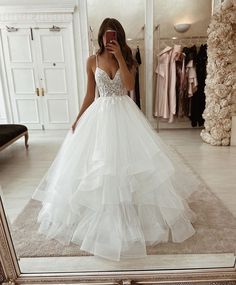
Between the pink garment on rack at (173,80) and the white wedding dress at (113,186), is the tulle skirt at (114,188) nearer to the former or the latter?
the white wedding dress at (113,186)

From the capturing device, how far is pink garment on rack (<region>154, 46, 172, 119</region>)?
4.65 feet

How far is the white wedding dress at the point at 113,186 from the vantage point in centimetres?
133

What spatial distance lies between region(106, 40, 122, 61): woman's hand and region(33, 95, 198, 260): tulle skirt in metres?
0.26

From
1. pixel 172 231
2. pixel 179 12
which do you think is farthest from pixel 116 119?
pixel 172 231

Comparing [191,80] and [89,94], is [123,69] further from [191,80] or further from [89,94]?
[191,80]

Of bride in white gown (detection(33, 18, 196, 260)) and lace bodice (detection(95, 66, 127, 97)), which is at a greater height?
lace bodice (detection(95, 66, 127, 97))

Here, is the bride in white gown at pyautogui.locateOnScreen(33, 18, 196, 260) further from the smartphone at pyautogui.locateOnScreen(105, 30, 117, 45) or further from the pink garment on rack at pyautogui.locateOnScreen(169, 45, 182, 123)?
the pink garment on rack at pyautogui.locateOnScreen(169, 45, 182, 123)

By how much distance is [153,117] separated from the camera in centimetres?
150

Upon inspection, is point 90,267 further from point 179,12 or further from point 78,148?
point 179,12

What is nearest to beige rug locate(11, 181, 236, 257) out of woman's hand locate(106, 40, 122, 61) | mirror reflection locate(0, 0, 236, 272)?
mirror reflection locate(0, 0, 236, 272)

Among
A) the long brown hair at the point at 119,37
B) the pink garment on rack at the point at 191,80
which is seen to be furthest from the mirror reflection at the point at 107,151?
the pink garment on rack at the point at 191,80

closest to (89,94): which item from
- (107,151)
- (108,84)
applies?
(108,84)

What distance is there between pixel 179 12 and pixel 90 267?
134cm

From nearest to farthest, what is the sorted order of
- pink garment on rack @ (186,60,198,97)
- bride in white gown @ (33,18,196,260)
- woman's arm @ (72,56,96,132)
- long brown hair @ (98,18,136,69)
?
long brown hair @ (98,18,136,69) → bride in white gown @ (33,18,196,260) → woman's arm @ (72,56,96,132) → pink garment on rack @ (186,60,198,97)
